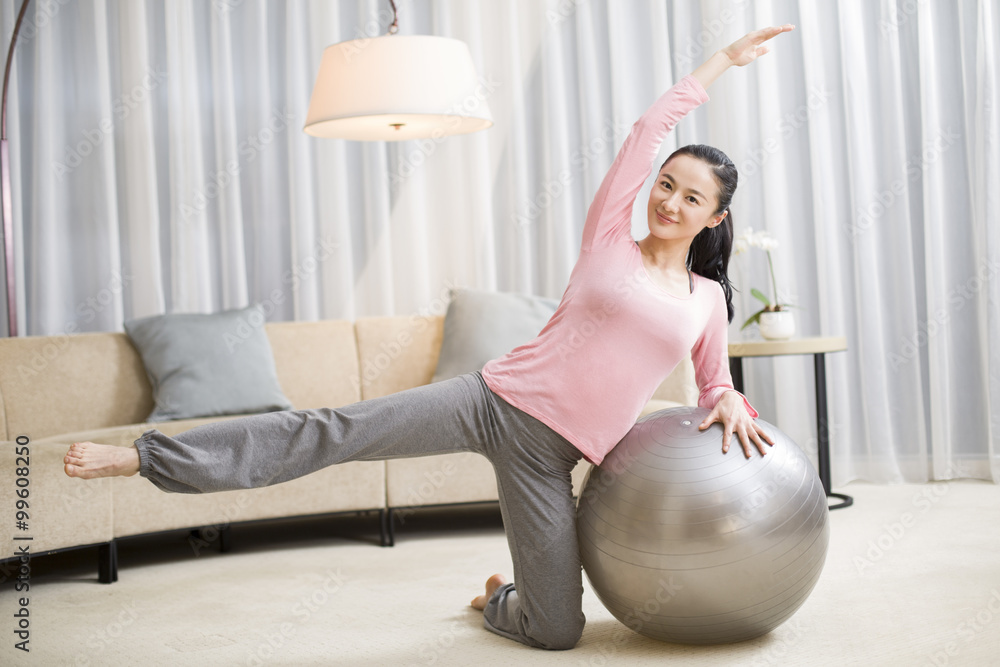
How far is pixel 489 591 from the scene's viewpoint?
7.66 feet

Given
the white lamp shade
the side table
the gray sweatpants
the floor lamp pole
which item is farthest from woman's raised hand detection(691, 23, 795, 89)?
the floor lamp pole

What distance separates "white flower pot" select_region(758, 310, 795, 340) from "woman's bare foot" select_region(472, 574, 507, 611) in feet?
5.58

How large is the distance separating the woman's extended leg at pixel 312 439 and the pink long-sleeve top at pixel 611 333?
107 mm

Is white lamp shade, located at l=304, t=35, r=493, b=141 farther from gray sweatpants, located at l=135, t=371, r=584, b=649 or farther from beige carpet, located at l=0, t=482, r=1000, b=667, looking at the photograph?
beige carpet, located at l=0, t=482, r=1000, b=667

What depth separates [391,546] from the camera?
10.6ft

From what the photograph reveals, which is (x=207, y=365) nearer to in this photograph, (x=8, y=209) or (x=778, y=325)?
(x=8, y=209)

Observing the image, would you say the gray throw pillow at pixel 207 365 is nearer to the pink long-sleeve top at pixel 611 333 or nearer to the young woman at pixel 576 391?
the young woman at pixel 576 391

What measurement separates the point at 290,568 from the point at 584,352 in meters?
1.49

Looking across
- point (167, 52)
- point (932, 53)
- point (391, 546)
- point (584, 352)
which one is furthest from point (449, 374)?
point (932, 53)

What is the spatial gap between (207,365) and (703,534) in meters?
2.20

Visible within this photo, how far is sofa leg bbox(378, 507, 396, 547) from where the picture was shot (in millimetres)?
3217

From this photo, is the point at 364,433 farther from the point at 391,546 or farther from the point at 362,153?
the point at 362,153

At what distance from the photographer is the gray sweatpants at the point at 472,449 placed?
1826mm

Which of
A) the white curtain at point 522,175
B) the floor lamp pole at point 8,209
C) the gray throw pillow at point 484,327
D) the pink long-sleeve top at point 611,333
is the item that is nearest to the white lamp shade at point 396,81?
the gray throw pillow at point 484,327
